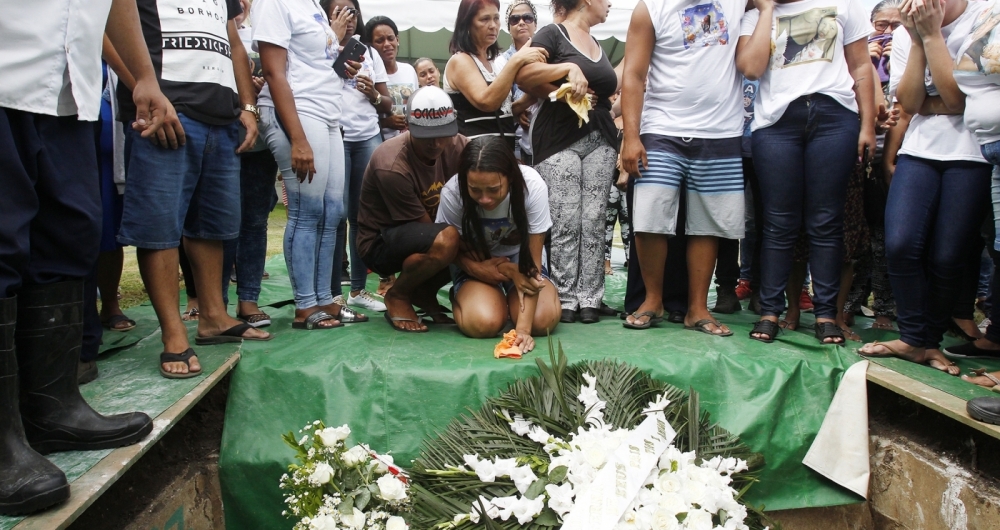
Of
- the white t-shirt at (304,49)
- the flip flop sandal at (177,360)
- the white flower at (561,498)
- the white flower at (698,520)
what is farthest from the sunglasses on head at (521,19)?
the white flower at (698,520)

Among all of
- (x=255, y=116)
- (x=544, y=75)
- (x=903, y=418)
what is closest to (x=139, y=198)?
(x=255, y=116)

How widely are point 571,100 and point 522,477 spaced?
72.4 inches

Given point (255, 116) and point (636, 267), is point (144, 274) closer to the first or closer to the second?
point (255, 116)

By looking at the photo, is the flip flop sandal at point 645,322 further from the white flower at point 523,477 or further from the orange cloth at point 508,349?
the white flower at point 523,477

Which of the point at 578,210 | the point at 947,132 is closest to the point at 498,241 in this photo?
the point at 578,210

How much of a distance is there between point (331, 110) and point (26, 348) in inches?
72.7

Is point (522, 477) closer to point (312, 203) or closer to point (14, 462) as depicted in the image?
point (14, 462)

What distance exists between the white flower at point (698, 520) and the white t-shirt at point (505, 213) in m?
1.57

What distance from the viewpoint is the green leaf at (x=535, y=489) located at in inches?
80.0

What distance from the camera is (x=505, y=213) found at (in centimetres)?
323

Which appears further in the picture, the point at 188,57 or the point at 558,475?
the point at 188,57

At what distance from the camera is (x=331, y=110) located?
129 inches

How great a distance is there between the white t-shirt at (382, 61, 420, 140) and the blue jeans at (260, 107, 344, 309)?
1.51 metres

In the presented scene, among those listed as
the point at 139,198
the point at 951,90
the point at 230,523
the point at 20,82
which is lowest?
the point at 230,523
